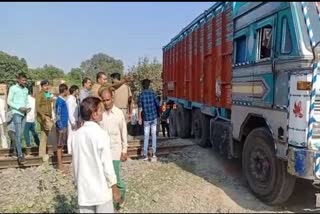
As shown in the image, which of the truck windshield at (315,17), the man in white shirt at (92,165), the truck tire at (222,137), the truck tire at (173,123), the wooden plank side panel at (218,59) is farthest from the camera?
the truck tire at (173,123)

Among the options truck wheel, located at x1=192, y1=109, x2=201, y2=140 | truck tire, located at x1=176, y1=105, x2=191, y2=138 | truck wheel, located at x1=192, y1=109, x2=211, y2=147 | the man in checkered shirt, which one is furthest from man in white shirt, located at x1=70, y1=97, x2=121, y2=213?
truck tire, located at x1=176, y1=105, x2=191, y2=138

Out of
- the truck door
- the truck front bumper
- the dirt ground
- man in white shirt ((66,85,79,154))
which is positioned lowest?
the dirt ground

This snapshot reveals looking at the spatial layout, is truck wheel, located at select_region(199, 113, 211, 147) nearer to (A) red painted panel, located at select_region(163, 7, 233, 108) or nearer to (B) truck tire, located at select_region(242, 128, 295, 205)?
(A) red painted panel, located at select_region(163, 7, 233, 108)

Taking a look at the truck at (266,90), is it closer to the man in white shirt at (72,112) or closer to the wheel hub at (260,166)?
the wheel hub at (260,166)

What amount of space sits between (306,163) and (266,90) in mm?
1214

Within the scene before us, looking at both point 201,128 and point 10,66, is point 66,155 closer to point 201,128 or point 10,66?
point 201,128

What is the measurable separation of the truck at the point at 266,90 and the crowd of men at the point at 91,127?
1.76m

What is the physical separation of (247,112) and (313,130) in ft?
4.81

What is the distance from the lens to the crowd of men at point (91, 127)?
4.08 metres

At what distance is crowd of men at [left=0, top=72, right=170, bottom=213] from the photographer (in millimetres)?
4078

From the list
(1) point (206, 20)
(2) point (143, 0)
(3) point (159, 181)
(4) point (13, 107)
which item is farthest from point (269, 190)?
(4) point (13, 107)

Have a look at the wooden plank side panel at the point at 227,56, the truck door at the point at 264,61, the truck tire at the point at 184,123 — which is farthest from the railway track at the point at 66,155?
the truck door at the point at 264,61

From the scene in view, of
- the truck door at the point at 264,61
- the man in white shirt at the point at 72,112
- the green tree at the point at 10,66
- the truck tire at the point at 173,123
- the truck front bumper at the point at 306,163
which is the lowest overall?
the truck tire at the point at 173,123

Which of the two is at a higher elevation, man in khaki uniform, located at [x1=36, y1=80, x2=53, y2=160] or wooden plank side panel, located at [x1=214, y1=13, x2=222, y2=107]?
wooden plank side panel, located at [x1=214, y1=13, x2=222, y2=107]
